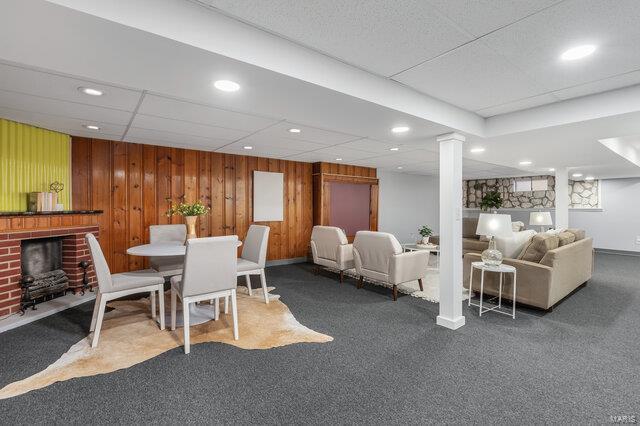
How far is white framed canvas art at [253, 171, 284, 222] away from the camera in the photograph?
19.3 feet

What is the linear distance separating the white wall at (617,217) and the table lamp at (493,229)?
703 cm

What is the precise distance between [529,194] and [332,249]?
7540mm

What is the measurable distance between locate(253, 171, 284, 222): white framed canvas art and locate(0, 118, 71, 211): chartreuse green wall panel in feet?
9.13

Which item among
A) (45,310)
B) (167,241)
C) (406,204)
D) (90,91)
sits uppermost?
(90,91)

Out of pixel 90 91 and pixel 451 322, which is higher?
pixel 90 91

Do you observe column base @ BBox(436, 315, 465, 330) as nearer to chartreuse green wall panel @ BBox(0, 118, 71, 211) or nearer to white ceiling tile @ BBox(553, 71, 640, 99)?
white ceiling tile @ BBox(553, 71, 640, 99)

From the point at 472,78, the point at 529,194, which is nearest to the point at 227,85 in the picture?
the point at 472,78

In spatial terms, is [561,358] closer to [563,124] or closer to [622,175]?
[563,124]

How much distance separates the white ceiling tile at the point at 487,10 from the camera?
1.52 m

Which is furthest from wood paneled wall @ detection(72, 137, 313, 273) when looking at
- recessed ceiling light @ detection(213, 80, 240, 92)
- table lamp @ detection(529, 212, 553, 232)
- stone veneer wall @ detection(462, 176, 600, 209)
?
stone veneer wall @ detection(462, 176, 600, 209)

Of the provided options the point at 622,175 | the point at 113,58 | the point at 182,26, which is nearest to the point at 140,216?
the point at 113,58

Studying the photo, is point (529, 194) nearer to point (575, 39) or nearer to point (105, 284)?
point (575, 39)

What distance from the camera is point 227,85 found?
2.13 meters

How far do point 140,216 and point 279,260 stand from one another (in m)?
2.62
